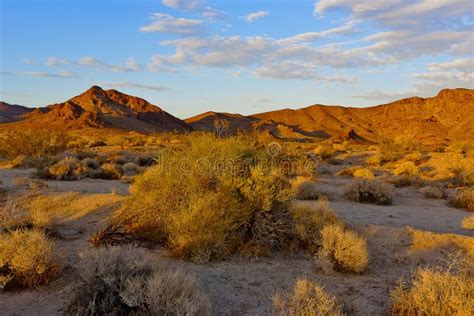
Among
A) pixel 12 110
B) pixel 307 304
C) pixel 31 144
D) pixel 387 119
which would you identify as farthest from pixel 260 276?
pixel 12 110

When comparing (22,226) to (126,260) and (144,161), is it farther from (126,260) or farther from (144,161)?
(144,161)

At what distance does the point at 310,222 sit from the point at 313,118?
79.2 m

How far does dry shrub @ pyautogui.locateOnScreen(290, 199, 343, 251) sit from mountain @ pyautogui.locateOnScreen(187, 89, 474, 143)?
5531 cm

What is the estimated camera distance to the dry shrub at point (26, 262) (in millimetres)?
5727

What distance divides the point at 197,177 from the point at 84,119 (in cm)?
4991

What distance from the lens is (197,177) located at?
7836 millimetres

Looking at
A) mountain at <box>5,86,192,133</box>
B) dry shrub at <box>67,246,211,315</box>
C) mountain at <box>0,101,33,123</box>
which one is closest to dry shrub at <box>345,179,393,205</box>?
dry shrub at <box>67,246,211,315</box>

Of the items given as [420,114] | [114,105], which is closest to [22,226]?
[114,105]

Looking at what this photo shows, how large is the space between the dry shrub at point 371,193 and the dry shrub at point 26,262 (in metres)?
9.68

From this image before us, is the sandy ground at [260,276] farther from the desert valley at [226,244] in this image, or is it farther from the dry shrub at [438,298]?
the dry shrub at [438,298]

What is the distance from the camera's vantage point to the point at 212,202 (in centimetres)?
723

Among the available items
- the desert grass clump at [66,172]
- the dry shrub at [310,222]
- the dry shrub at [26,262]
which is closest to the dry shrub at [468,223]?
the dry shrub at [310,222]

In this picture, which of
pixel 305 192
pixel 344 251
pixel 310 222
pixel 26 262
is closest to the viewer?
pixel 26 262

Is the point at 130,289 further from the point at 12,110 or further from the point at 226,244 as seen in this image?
the point at 12,110
